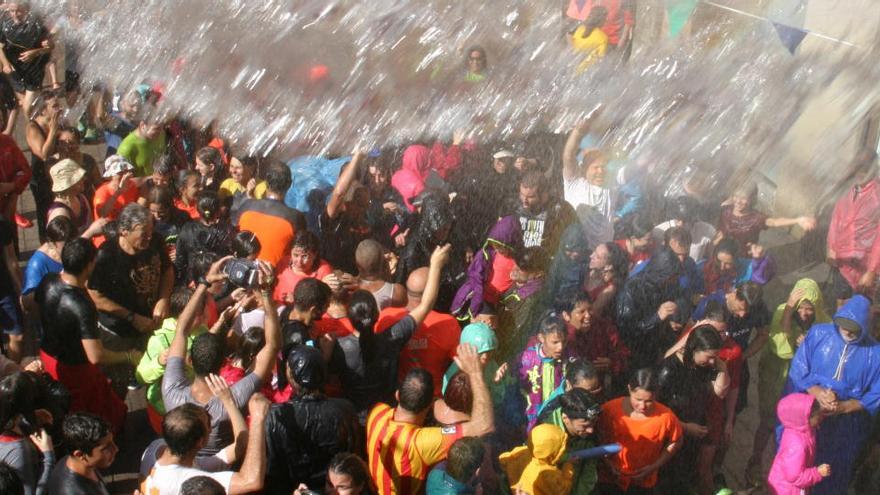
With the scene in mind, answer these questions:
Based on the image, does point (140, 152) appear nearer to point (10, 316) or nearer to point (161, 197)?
point (161, 197)

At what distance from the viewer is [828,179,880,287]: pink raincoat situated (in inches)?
248

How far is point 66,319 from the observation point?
4.86 m

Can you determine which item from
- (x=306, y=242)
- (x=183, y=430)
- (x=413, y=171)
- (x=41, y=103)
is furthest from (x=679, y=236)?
(x=41, y=103)

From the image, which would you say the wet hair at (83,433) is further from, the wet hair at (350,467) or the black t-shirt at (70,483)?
the wet hair at (350,467)

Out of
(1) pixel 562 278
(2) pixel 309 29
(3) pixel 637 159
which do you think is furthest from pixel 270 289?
(2) pixel 309 29

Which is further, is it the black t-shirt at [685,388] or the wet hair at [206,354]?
the black t-shirt at [685,388]

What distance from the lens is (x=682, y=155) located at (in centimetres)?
677

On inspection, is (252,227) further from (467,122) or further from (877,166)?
(877,166)

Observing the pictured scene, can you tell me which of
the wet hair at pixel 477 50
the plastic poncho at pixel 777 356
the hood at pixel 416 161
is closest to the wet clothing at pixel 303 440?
the plastic poncho at pixel 777 356

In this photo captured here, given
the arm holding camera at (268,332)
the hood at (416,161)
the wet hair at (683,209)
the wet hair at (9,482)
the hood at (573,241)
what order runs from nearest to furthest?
the wet hair at (9,482) < the arm holding camera at (268,332) < the hood at (573,241) < the wet hair at (683,209) < the hood at (416,161)

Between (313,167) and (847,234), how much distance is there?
3.60 metres

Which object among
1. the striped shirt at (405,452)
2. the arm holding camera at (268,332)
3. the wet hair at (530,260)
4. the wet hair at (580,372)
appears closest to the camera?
the striped shirt at (405,452)

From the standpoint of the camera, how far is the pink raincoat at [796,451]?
Result: 4.69m

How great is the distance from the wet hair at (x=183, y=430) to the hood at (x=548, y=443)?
133 cm
